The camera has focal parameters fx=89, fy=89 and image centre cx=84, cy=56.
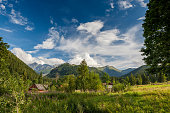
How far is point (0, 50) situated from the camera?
20.9m

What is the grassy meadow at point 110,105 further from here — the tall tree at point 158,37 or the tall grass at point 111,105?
the tall tree at point 158,37

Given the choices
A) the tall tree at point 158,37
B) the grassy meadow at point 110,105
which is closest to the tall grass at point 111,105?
the grassy meadow at point 110,105

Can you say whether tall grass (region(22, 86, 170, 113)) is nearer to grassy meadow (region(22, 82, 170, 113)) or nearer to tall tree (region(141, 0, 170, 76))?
grassy meadow (region(22, 82, 170, 113))

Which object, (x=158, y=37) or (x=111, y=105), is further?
(x=158, y=37)

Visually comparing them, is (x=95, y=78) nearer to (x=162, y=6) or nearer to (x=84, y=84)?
(x=84, y=84)

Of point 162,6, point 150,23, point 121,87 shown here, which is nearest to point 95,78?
point 121,87

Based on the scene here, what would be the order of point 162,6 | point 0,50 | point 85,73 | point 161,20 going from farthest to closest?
1. point 85,73
2. point 0,50
3. point 161,20
4. point 162,6

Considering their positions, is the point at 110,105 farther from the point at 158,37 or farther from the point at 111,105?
the point at 158,37

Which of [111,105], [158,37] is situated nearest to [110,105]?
[111,105]

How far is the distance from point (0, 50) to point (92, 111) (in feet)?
83.4

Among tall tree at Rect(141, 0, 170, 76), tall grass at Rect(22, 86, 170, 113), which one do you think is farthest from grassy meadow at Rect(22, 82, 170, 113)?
tall tree at Rect(141, 0, 170, 76)

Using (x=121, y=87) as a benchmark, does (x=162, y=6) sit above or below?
above

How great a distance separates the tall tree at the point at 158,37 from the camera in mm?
8387

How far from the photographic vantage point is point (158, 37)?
29.4 feet
